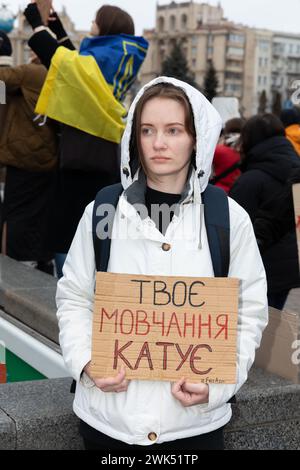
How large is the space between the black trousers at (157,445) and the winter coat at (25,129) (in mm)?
3222

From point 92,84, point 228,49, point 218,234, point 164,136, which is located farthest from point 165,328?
point 228,49

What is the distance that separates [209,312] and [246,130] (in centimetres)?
269

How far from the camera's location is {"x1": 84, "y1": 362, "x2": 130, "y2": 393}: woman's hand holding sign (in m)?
2.21

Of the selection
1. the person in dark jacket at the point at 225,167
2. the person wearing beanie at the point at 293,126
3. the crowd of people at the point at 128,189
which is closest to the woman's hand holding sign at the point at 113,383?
the crowd of people at the point at 128,189

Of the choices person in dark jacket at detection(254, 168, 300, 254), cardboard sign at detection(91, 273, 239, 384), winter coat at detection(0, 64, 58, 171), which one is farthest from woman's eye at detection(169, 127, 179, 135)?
winter coat at detection(0, 64, 58, 171)

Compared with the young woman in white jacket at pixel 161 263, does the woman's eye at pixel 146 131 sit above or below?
above

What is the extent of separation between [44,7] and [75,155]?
2.86 ft

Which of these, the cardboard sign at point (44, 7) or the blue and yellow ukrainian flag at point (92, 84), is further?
the cardboard sign at point (44, 7)

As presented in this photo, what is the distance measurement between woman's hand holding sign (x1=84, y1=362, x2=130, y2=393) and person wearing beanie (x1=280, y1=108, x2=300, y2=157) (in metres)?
4.61

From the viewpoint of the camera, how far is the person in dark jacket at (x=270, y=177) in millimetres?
4445

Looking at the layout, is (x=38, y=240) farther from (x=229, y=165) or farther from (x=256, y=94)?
(x=256, y=94)

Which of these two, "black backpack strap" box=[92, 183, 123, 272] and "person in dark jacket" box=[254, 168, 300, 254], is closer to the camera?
"black backpack strap" box=[92, 183, 123, 272]

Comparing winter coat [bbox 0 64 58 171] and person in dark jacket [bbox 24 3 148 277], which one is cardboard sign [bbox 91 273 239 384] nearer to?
person in dark jacket [bbox 24 3 148 277]

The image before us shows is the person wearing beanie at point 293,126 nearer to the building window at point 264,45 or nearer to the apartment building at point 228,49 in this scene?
the apartment building at point 228,49
